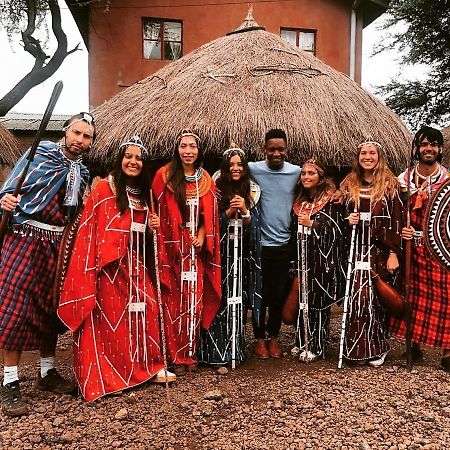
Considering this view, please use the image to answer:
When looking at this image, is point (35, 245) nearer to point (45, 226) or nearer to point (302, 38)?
point (45, 226)

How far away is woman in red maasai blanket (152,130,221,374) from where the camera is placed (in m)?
4.00

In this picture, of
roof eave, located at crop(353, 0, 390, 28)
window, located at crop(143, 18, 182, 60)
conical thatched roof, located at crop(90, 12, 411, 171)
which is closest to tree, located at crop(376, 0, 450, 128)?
roof eave, located at crop(353, 0, 390, 28)

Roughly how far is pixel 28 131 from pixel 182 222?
382 inches

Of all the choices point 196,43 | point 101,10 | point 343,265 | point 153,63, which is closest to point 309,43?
point 196,43

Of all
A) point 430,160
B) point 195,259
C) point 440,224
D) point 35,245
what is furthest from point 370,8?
point 35,245

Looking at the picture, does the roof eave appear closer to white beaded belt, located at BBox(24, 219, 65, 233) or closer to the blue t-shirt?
the blue t-shirt

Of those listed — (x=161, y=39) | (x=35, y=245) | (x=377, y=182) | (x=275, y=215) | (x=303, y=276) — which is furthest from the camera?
(x=161, y=39)

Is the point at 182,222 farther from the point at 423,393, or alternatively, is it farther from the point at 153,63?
the point at 153,63

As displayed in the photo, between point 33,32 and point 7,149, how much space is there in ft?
18.5

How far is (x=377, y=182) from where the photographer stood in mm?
4129

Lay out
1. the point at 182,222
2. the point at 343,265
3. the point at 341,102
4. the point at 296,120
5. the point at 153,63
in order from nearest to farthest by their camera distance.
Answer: the point at 182,222, the point at 343,265, the point at 296,120, the point at 341,102, the point at 153,63

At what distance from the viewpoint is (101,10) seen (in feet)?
40.1

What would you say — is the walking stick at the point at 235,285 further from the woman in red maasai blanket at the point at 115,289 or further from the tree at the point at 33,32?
the tree at the point at 33,32

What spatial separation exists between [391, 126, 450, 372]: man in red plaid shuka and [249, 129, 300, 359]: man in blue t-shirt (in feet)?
3.01
